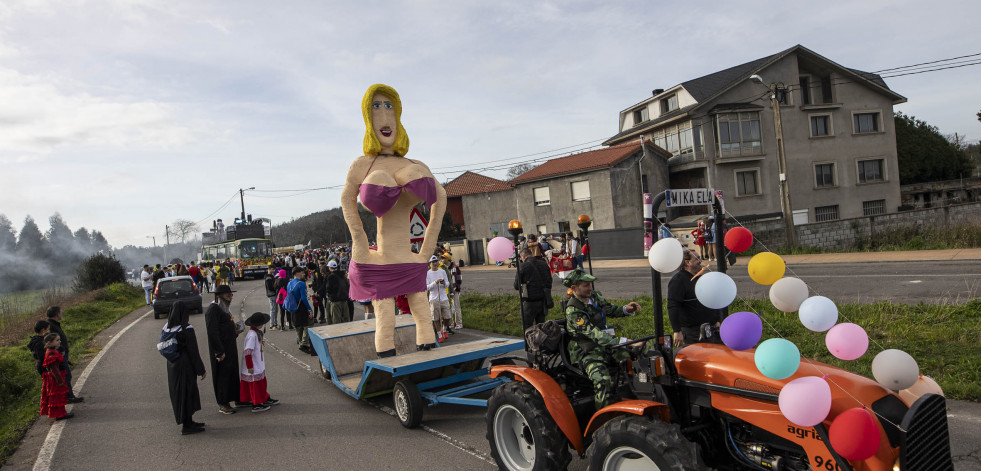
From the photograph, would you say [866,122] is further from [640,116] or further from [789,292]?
[789,292]

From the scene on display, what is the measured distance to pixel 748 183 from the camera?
108ft

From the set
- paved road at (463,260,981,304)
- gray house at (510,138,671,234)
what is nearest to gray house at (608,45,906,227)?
gray house at (510,138,671,234)

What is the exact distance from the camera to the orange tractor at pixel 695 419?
3032mm

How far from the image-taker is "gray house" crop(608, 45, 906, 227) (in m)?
32.0

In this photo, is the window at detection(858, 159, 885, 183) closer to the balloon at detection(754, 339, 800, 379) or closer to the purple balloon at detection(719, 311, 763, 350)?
the purple balloon at detection(719, 311, 763, 350)

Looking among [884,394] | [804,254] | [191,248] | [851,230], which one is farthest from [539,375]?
[191,248]

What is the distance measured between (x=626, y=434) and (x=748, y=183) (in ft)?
108

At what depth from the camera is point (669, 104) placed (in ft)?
115

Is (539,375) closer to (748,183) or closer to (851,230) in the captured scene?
(851,230)

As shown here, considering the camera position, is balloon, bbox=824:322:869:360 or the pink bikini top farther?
the pink bikini top

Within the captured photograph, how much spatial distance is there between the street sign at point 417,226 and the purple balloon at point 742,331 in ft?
16.9

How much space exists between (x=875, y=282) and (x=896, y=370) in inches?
491

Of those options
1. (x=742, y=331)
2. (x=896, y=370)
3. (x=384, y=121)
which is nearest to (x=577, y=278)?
(x=742, y=331)

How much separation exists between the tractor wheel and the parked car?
18.4m
